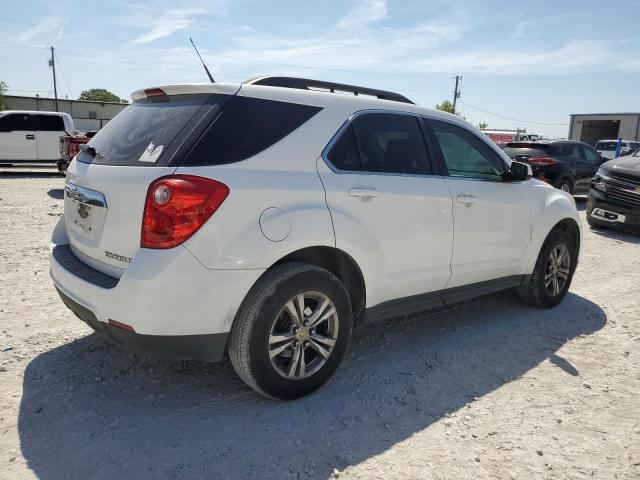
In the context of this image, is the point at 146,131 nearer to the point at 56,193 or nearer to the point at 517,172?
the point at 517,172

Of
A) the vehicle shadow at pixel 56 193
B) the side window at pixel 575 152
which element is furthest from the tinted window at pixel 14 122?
the side window at pixel 575 152

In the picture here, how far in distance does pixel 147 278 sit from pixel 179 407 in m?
0.92

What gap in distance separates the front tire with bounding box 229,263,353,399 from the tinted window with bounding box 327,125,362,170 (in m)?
0.67

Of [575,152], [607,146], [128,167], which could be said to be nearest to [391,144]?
[128,167]

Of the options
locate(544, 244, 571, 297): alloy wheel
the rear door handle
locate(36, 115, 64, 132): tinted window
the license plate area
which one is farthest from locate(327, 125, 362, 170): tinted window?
locate(36, 115, 64, 132): tinted window

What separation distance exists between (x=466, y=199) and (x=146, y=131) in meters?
2.27

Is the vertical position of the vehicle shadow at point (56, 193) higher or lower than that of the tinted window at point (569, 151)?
lower

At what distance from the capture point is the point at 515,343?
4.09m

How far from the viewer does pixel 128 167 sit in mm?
2744

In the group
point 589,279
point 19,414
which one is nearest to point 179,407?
point 19,414

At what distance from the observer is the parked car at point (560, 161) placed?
11938 millimetres

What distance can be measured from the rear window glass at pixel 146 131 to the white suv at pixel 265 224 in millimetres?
13

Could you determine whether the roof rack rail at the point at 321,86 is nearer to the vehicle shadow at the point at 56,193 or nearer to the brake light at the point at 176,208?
the brake light at the point at 176,208

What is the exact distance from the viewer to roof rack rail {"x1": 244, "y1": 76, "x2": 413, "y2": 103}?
3.27m
